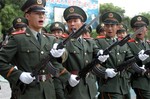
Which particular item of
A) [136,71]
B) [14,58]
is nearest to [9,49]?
[14,58]

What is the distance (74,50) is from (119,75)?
1.24 metres

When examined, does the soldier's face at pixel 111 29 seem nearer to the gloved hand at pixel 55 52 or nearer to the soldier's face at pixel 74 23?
the soldier's face at pixel 74 23

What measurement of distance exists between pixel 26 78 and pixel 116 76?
2384 millimetres

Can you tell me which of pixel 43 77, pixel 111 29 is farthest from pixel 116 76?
pixel 43 77

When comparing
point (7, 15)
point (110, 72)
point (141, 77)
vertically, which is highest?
point (110, 72)

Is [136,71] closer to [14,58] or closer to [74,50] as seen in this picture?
[74,50]

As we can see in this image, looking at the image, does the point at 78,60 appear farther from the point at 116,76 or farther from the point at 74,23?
the point at 116,76

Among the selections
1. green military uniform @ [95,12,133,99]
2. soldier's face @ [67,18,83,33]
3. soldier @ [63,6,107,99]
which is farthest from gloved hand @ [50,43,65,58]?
green military uniform @ [95,12,133,99]

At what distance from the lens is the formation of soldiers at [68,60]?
449cm

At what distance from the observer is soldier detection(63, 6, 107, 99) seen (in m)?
5.41

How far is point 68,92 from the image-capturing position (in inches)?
215

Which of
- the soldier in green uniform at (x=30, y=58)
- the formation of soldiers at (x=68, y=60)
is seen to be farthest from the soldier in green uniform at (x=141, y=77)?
the soldier in green uniform at (x=30, y=58)

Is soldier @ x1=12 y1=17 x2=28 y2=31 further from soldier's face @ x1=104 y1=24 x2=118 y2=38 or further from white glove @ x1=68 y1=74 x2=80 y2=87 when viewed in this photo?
white glove @ x1=68 y1=74 x2=80 y2=87

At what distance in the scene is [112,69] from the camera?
19.9 ft
